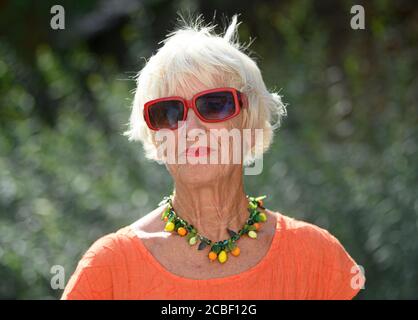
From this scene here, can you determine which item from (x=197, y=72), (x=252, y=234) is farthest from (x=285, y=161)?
(x=197, y=72)

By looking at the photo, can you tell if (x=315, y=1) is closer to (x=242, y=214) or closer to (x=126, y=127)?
(x=126, y=127)

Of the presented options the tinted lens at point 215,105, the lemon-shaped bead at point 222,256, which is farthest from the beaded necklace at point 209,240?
the tinted lens at point 215,105

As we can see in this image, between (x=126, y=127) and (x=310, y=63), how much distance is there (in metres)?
1.26

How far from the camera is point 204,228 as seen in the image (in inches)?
96.3

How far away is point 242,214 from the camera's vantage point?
252cm

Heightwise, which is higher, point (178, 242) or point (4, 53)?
point (4, 53)

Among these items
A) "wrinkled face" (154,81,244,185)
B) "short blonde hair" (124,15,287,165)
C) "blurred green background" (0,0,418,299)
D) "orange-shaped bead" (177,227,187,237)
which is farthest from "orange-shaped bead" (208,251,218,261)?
"blurred green background" (0,0,418,299)

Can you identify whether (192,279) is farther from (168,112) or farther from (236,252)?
(168,112)

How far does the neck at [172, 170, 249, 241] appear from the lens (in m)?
2.44

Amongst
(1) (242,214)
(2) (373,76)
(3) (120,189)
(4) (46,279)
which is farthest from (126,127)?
(1) (242,214)

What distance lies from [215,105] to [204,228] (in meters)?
0.41

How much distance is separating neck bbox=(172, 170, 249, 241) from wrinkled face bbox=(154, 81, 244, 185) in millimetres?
44

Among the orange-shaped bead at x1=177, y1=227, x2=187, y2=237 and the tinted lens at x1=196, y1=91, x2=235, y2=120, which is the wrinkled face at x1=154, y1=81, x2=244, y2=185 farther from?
the orange-shaped bead at x1=177, y1=227, x2=187, y2=237

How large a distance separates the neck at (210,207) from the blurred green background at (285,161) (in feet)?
5.54
